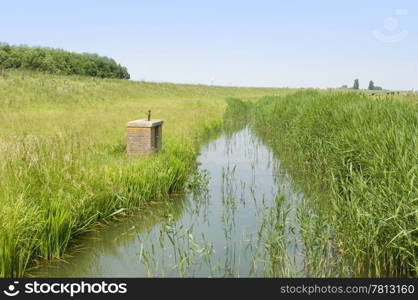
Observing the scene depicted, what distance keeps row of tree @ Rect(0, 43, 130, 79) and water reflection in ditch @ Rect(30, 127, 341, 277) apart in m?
53.6

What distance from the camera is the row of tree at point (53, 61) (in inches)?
2249

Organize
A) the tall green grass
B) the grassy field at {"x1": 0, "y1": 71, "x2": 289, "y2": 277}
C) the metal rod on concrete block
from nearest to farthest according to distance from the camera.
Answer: the tall green grass < the grassy field at {"x1": 0, "y1": 71, "x2": 289, "y2": 277} < the metal rod on concrete block

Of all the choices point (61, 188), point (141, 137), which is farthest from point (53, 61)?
point (61, 188)

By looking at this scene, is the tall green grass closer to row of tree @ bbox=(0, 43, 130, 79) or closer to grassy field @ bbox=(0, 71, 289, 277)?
grassy field @ bbox=(0, 71, 289, 277)

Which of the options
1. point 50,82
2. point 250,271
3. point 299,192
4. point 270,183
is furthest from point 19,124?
point 50,82

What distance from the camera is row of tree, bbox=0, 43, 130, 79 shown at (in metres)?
57.1

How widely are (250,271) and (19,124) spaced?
38.8 feet

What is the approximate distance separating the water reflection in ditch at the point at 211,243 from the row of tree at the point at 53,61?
176ft

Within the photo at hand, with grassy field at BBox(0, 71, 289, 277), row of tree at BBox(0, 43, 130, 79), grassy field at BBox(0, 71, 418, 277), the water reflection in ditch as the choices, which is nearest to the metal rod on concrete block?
grassy field at BBox(0, 71, 289, 277)

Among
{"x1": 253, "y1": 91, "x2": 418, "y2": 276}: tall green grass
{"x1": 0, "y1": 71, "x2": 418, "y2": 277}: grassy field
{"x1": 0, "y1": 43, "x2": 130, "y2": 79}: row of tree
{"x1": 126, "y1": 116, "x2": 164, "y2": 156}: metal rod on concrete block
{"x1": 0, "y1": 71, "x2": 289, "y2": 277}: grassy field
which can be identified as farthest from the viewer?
{"x1": 0, "y1": 43, "x2": 130, "y2": 79}: row of tree

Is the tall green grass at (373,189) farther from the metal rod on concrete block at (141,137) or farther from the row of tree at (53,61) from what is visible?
the row of tree at (53,61)

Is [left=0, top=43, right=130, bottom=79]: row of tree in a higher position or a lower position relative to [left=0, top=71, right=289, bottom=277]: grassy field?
higher

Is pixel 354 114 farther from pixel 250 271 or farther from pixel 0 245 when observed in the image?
pixel 0 245

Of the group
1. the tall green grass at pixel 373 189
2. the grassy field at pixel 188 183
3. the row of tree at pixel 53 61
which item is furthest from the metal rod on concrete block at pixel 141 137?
the row of tree at pixel 53 61
